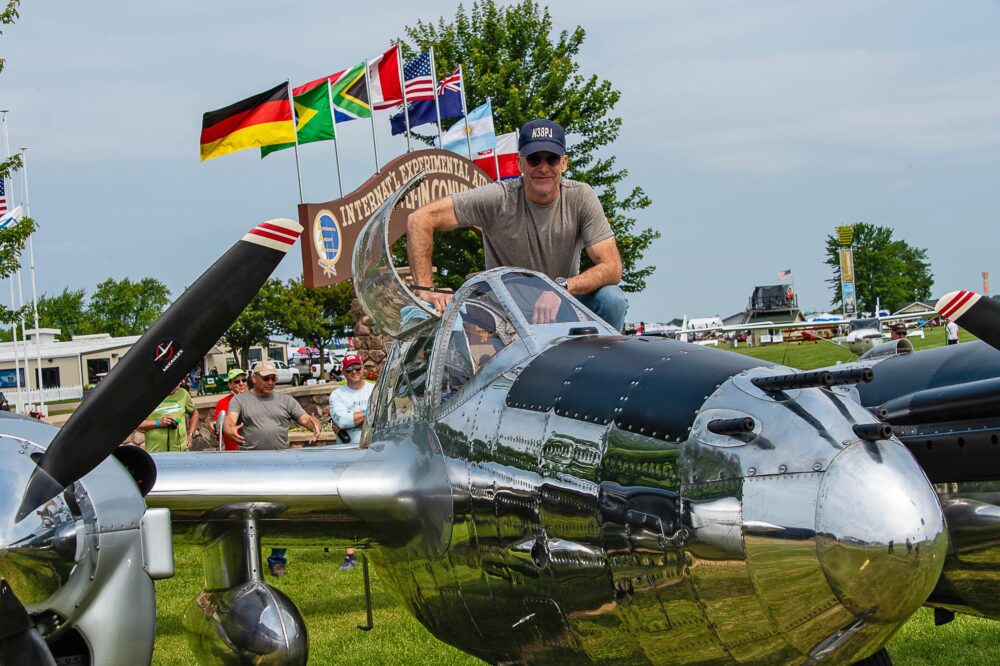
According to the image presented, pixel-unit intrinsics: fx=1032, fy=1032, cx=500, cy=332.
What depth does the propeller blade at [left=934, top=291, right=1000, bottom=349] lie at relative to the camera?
597cm

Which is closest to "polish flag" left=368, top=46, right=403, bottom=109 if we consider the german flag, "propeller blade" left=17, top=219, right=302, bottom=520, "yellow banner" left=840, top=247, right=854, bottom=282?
the german flag

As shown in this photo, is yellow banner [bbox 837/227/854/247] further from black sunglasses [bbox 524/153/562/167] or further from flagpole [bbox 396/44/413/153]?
black sunglasses [bbox 524/153/562/167]

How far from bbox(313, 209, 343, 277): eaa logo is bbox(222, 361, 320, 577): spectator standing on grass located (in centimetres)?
1026

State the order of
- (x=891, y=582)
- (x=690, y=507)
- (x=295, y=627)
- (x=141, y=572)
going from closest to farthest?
(x=891, y=582) < (x=690, y=507) < (x=141, y=572) < (x=295, y=627)

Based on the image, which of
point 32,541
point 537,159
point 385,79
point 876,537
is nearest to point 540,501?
point 876,537

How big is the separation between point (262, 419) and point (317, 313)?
79.0 meters

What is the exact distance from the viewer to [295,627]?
20.0 ft

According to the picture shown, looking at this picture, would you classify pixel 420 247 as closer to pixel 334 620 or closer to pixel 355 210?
pixel 334 620

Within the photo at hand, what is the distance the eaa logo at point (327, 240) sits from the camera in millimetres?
23312

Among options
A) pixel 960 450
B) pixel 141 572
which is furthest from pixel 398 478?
pixel 960 450

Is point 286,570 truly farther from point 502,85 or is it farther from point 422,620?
point 502,85

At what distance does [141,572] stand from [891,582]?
11.5 feet

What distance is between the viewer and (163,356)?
215 inches

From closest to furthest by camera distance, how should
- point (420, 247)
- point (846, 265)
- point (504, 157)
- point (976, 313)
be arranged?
point (976, 313)
point (420, 247)
point (504, 157)
point (846, 265)
